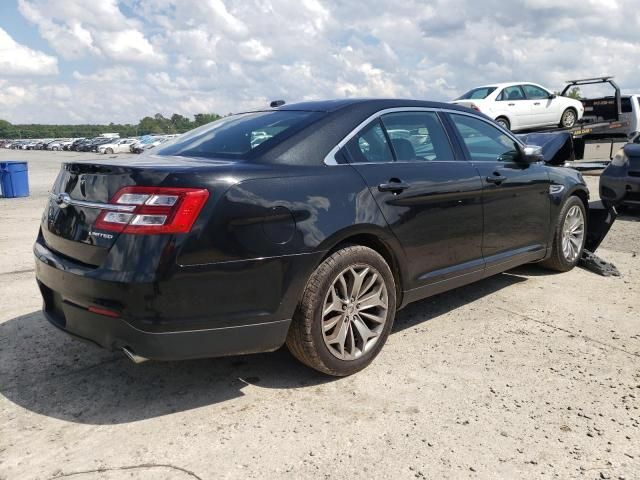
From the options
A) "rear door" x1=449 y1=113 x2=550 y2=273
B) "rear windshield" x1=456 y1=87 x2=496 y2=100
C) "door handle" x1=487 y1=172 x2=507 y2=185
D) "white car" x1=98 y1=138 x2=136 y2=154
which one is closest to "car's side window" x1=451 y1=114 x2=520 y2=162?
"rear door" x1=449 y1=113 x2=550 y2=273

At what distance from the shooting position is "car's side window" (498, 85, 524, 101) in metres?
14.0

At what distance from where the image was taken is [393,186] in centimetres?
350

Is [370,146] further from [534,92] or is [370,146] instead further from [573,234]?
[534,92]

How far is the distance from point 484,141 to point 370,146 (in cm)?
145

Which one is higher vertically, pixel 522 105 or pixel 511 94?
pixel 511 94

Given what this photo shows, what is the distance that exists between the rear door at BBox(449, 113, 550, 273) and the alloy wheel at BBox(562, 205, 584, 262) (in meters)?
0.45

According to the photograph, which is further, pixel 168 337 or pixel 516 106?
pixel 516 106

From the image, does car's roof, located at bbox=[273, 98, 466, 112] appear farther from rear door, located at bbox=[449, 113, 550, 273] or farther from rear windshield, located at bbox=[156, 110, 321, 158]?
rear door, located at bbox=[449, 113, 550, 273]

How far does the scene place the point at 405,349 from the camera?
3.76m

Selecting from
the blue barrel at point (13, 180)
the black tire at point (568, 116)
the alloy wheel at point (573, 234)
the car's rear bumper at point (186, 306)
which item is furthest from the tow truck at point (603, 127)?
the blue barrel at point (13, 180)

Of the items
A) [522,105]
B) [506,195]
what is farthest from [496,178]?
[522,105]

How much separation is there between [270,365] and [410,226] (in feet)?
4.14

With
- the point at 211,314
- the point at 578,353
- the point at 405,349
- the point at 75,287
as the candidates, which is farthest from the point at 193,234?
the point at 578,353

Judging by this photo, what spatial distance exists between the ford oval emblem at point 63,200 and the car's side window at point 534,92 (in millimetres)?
13822
